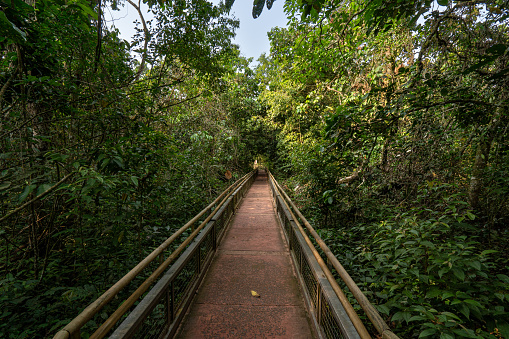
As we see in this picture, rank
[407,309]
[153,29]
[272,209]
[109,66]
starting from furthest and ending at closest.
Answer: [272,209]
[153,29]
[109,66]
[407,309]

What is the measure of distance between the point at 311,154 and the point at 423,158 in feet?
10.1

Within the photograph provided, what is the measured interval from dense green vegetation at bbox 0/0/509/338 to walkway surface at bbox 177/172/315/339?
1.09 meters

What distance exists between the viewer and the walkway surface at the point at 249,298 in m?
2.50

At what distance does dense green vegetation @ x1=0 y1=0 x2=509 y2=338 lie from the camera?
243 cm

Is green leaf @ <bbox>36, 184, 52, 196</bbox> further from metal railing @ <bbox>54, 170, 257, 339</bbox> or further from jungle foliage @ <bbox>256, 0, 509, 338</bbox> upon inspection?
jungle foliage @ <bbox>256, 0, 509, 338</bbox>

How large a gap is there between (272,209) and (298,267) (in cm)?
567

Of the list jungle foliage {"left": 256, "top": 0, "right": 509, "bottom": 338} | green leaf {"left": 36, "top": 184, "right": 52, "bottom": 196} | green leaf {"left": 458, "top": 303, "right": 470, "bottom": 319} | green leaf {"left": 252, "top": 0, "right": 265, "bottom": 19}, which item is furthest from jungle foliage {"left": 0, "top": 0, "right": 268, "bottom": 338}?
green leaf {"left": 458, "top": 303, "right": 470, "bottom": 319}

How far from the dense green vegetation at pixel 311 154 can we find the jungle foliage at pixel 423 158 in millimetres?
42

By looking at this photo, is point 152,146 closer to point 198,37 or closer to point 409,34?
point 198,37

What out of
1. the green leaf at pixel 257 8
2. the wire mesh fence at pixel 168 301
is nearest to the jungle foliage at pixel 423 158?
the green leaf at pixel 257 8

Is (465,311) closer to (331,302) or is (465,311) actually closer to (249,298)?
(331,302)

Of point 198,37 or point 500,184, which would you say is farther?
point 198,37

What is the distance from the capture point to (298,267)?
3.69m

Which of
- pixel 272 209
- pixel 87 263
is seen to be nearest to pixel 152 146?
pixel 87 263
